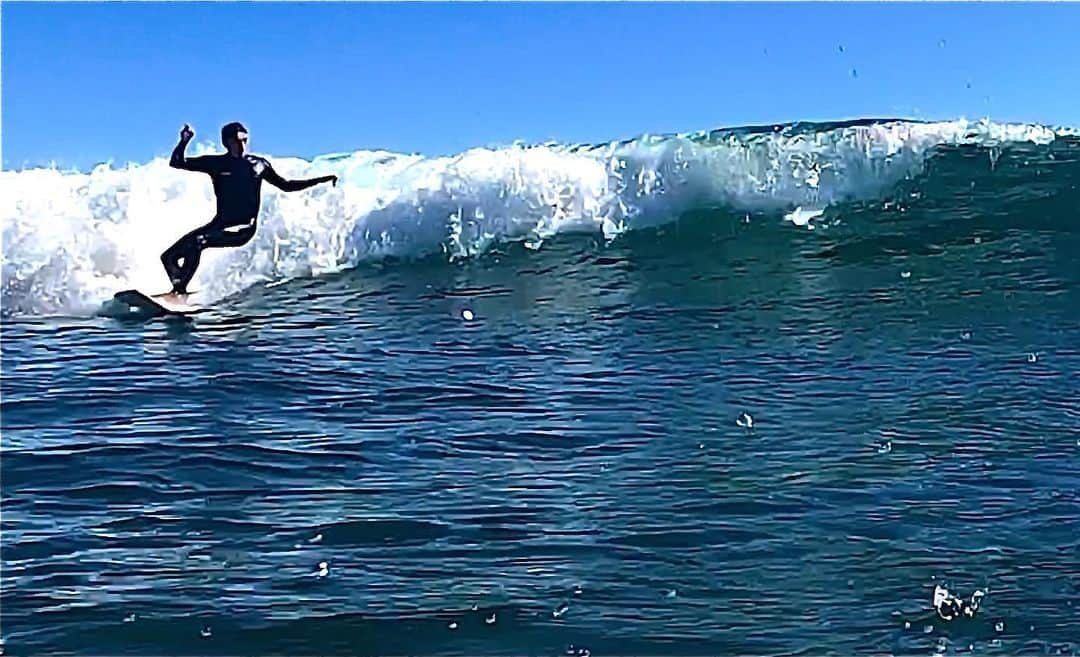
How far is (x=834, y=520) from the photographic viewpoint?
502 cm

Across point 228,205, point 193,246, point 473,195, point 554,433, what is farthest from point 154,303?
point 554,433

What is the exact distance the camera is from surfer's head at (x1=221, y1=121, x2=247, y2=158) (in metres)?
11.8

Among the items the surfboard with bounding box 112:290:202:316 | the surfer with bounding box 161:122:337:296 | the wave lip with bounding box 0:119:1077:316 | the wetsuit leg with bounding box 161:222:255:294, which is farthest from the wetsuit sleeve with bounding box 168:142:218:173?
the wave lip with bounding box 0:119:1077:316

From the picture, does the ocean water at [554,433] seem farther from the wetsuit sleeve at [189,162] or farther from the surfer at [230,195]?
the wetsuit sleeve at [189,162]

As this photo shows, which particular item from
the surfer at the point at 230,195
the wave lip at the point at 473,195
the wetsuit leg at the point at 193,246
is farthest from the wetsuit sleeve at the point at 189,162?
the wave lip at the point at 473,195

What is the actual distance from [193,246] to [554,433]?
6.54 metres

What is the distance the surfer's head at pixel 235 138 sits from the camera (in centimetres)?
1177

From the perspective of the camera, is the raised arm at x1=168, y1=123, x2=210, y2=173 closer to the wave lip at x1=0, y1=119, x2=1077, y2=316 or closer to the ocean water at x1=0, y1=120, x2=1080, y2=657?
the ocean water at x1=0, y1=120, x2=1080, y2=657

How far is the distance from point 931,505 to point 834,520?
440 millimetres

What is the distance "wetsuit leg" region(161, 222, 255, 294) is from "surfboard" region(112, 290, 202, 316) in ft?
1.17

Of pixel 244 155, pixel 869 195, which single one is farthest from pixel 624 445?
pixel 869 195

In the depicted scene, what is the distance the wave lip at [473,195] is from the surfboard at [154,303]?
2.04 m

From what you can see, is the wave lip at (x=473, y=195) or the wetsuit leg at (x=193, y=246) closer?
the wetsuit leg at (x=193, y=246)

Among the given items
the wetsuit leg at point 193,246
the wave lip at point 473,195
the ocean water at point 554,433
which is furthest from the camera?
the wave lip at point 473,195
